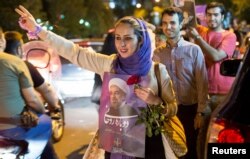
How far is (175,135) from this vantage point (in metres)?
3.81

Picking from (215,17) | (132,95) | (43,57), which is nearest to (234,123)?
(132,95)

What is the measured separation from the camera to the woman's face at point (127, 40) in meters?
3.73

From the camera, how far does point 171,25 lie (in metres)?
5.14

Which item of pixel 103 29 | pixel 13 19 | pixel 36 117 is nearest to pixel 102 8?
pixel 103 29

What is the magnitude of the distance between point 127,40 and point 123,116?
0.57 meters

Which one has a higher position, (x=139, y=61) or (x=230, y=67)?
(x=139, y=61)

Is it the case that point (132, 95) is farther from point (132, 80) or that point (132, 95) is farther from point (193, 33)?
point (193, 33)

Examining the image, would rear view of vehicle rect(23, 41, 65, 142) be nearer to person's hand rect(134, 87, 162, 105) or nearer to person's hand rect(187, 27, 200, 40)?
person's hand rect(187, 27, 200, 40)

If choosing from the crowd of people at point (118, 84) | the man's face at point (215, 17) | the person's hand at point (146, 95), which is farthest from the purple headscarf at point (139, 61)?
the man's face at point (215, 17)

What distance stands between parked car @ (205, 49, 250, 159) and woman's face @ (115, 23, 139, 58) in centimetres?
88

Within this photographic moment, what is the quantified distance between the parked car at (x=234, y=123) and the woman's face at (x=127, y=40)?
0.88m

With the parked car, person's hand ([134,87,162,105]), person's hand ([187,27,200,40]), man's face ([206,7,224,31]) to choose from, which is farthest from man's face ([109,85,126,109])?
man's face ([206,7,224,31])

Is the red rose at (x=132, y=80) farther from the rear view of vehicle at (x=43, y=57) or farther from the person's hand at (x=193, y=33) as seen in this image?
the rear view of vehicle at (x=43, y=57)

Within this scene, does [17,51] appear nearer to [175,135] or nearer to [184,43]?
[184,43]
